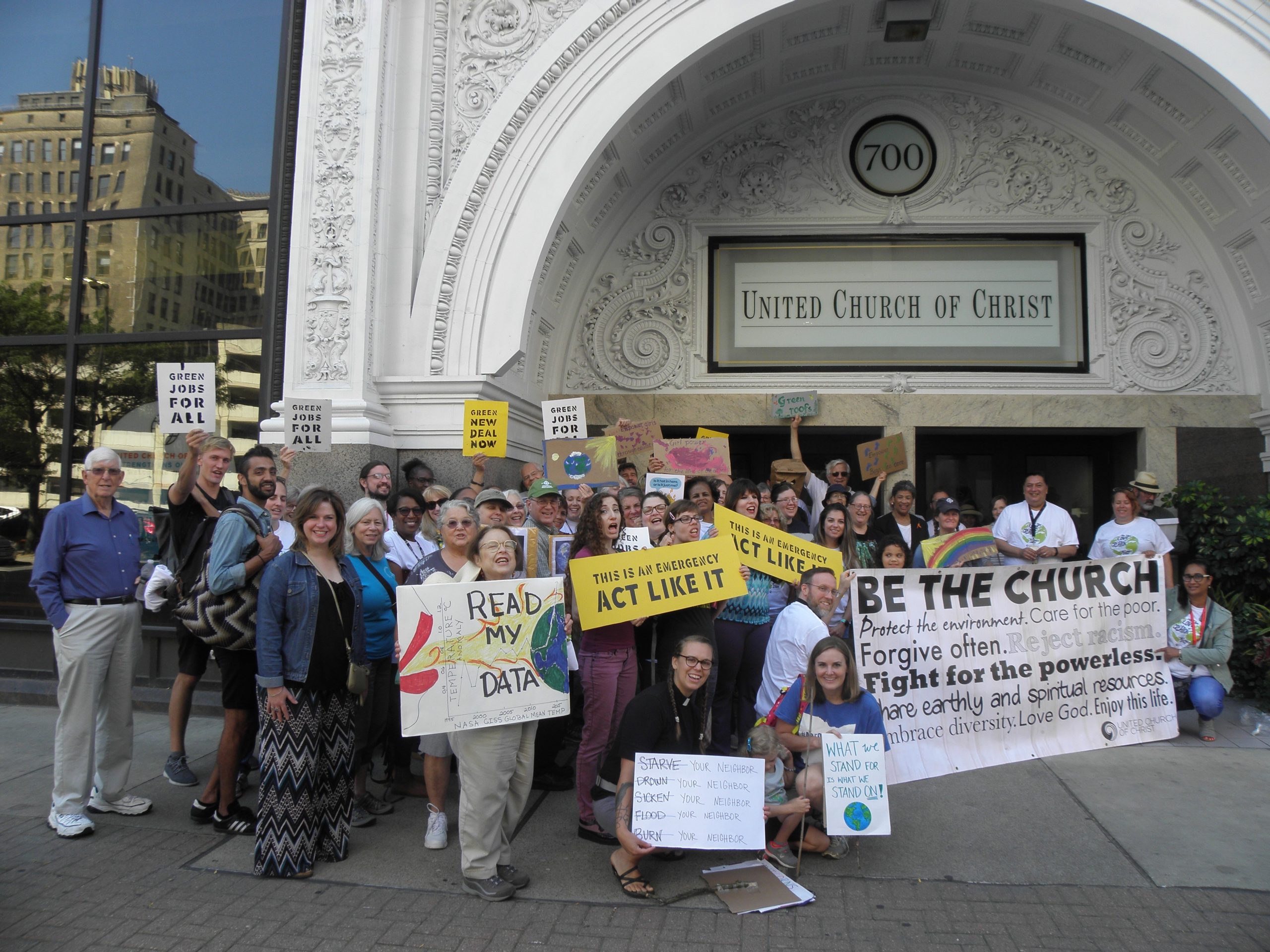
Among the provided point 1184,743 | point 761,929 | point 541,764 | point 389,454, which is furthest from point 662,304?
point 761,929

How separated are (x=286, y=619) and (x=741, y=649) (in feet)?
8.91

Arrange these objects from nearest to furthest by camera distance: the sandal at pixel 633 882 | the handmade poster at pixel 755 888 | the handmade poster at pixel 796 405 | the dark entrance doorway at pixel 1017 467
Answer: the handmade poster at pixel 755 888 → the sandal at pixel 633 882 → the handmade poster at pixel 796 405 → the dark entrance doorway at pixel 1017 467

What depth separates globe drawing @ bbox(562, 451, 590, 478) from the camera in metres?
7.34

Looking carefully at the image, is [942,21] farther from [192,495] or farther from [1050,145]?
[192,495]

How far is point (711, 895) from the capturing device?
4.07m

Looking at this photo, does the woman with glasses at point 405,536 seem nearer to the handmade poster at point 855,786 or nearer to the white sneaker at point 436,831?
the white sneaker at point 436,831

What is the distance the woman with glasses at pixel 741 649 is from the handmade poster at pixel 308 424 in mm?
3460

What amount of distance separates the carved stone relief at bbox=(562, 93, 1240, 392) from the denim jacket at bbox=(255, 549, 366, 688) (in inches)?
224

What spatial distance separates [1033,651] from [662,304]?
5785 millimetres

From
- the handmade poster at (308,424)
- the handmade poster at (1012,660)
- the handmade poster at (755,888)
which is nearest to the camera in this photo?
the handmade poster at (755,888)

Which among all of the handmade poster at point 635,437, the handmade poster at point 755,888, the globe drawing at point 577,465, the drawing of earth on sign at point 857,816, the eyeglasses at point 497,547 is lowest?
the handmade poster at point 755,888

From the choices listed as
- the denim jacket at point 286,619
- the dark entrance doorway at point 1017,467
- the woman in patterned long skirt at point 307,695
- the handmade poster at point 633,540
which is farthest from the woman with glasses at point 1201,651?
the denim jacket at point 286,619

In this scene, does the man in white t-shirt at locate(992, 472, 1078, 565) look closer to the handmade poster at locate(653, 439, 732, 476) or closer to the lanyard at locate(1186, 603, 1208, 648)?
the lanyard at locate(1186, 603, 1208, 648)

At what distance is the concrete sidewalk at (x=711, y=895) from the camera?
3709mm
